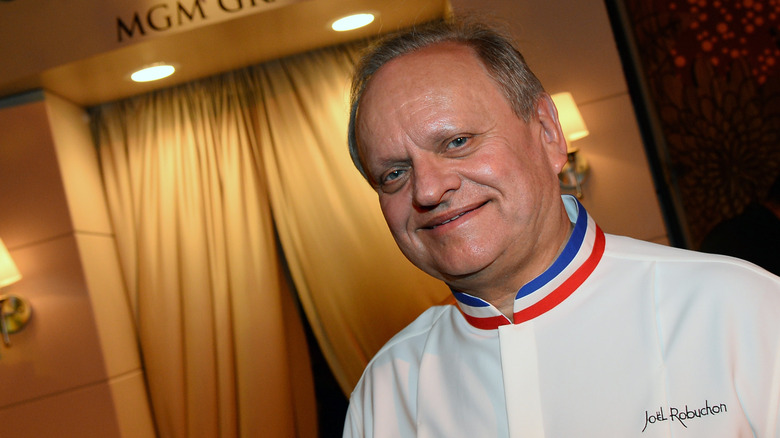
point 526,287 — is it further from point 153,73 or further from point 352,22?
point 153,73

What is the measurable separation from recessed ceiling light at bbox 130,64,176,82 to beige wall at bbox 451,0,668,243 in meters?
1.49

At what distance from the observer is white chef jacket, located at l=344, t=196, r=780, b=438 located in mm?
1101

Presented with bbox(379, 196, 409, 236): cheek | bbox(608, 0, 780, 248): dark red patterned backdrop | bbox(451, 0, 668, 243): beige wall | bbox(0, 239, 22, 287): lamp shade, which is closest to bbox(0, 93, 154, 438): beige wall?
bbox(0, 239, 22, 287): lamp shade

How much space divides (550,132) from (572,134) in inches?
69.7

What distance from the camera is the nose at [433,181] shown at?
123cm

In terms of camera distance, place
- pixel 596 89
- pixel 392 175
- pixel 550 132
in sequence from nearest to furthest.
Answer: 1. pixel 392 175
2. pixel 550 132
3. pixel 596 89

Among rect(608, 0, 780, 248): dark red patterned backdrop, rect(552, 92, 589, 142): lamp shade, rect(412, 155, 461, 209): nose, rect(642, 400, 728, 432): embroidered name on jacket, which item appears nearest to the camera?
rect(642, 400, 728, 432): embroidered name on jacket

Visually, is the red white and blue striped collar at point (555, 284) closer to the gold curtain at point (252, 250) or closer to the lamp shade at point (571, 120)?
the lamp shade at point (571, 120)

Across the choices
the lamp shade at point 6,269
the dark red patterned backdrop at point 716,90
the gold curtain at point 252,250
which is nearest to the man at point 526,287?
the gold curtain at point 252,250

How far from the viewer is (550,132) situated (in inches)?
57.3

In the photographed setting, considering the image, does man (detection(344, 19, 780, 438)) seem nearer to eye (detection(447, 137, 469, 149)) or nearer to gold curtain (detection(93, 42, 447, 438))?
eye (detection(447, 137, 469, 149))

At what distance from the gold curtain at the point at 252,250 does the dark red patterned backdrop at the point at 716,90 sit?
1687mm

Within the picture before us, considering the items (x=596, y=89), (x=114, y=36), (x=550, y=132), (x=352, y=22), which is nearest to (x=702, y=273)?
(x=550, y=132)

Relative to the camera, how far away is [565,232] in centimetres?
140
